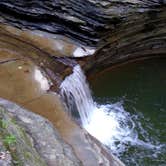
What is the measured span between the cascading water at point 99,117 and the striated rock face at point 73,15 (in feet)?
2.62

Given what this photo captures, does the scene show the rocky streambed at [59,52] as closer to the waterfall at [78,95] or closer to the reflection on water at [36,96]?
the reflection on water at [36,96]

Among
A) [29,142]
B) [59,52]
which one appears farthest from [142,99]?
[29,142]

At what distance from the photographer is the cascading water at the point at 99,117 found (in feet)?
18.8

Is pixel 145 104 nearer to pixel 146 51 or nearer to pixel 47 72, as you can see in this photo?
pixel 146 51

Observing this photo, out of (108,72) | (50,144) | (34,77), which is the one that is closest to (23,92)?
(34,77)

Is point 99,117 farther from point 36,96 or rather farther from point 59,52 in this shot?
point 36,96

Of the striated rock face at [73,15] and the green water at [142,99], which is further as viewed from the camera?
Result: the striated rock face at [73,15]

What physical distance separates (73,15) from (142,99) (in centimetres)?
179

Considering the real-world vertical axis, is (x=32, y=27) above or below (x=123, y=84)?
above

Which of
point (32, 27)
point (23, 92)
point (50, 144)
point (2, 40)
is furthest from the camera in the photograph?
point (32, 27)

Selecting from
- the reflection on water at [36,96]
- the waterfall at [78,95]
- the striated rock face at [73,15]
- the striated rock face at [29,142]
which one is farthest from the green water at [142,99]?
the striated rock face at [29,142]

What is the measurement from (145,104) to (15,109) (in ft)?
10.3

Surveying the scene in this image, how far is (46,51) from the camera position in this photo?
6020 mm

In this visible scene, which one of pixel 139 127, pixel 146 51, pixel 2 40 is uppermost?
pixel 2 40
